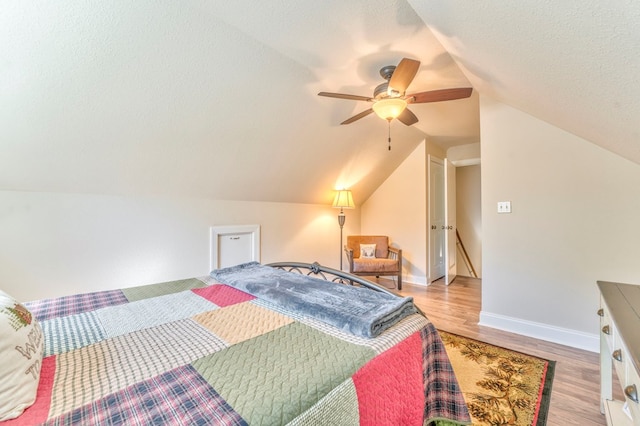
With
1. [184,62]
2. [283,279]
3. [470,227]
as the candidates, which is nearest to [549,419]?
[283,279]

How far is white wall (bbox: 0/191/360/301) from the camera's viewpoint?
6.77ft

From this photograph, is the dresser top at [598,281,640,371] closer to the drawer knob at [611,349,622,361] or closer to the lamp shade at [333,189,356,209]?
the drawer knob at [611,349,622,361]

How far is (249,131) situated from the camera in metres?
2.62

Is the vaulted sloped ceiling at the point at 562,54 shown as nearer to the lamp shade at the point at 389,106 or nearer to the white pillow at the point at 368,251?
the lamp shade at the point at 389,106

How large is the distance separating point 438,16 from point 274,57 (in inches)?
45.7

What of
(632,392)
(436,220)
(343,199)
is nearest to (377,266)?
(343,199)

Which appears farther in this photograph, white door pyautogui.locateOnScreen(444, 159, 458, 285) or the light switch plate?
white door pyautogui.locateOnScreen(444, 159, 458, 285)

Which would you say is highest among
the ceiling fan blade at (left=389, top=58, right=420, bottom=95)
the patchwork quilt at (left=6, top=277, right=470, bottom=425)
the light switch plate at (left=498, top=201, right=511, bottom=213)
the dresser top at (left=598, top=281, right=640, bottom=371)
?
the ceiling fan blade at (left=389, top=58, right=420, bottom=95)

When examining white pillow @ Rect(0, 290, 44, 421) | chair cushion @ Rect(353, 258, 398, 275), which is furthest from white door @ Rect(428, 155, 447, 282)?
white pillow @ Rect(0, 290, 44, 421)

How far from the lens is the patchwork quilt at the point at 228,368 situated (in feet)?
2.18

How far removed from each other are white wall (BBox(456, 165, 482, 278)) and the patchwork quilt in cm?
450

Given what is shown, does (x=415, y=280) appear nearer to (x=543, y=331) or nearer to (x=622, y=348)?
(x=543, y=331)

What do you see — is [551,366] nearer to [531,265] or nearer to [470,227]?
[531,265]

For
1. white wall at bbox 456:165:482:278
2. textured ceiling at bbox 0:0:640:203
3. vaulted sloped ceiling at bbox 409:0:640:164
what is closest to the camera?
vaulted sloped ceiling at bbox 409:0:640:164
